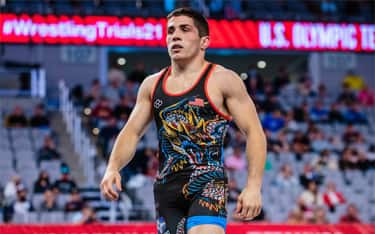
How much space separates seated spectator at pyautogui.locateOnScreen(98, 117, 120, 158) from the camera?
54.9ft

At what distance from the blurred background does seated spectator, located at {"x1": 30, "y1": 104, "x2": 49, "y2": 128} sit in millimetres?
24

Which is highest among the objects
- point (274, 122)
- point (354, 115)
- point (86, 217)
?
point (354, 115)

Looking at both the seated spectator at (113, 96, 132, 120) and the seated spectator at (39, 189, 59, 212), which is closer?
the seated spectator at (39, 189, 59, 212)

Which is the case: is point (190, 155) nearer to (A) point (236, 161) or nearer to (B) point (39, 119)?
(A) point (236, 161)

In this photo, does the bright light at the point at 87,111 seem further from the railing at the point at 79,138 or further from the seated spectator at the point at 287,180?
the seated spectator at the point at 287,180

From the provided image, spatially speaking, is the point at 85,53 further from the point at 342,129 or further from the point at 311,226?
the point at 311,226

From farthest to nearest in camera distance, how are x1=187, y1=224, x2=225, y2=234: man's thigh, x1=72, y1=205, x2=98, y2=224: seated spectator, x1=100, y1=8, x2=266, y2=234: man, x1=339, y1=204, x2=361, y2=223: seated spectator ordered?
x1=339, y1=204, x2=361, y2=223: seated spectator → x1=72, y1=205, x2=98, y2=224: seated spectator → x1=100, y1=8, x2=266, y2=234: man → x1=187, y1=224, x2=225, y2=234: man's thigh

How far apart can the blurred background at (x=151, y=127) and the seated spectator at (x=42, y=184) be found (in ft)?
0.05

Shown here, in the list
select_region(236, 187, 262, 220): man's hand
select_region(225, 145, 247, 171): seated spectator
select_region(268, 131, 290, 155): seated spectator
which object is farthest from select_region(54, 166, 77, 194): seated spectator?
select_region(236, 187, 262, 220): man's hand

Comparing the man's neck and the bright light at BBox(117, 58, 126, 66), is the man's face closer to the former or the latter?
the man's neck

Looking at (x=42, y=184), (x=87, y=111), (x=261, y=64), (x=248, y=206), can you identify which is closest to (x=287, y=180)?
(x=87, y=111)

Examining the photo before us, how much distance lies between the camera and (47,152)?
52.0ft

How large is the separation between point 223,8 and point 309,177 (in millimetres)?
4088

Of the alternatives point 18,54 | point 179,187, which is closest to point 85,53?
point 18,54
